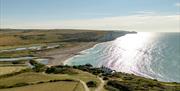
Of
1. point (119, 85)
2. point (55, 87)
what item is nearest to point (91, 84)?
point (119, 85)

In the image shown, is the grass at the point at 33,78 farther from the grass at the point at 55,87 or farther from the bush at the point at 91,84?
the grass at the point at 55,87

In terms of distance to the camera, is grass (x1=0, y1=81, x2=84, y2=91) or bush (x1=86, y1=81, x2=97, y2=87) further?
bush (x1=86, y1=81, x2=97, y2=87)

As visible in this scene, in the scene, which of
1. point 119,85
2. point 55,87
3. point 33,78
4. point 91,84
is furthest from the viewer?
point 33,78

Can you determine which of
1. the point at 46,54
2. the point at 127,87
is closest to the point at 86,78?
the point at 127,87

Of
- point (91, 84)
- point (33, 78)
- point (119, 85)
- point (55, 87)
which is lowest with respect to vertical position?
point (33, 78)

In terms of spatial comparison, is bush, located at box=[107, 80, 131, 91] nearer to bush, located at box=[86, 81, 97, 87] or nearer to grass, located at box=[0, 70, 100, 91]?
grass, located at box=[0, 70, 100, 91]

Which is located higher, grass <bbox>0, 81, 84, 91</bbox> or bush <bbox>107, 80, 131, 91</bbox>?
bush <bbox>107, 80, 131, 91</bbox>

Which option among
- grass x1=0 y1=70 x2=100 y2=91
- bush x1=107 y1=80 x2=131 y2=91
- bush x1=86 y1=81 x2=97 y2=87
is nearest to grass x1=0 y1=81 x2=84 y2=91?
bush x1=86 y1=81 x2=97 y2=87

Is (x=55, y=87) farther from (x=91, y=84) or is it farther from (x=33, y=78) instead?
(x=33, y=78)

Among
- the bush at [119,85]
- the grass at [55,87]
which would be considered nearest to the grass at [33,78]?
the bush at [119,85]

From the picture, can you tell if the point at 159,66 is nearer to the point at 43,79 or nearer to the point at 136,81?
the point at 136,81

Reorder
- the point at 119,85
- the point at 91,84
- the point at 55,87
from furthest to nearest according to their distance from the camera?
the point at 91,84 → the point at 119,85 → the point at 55,87
